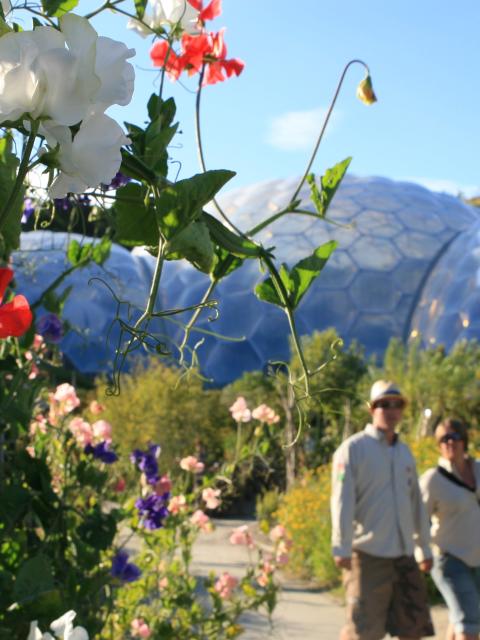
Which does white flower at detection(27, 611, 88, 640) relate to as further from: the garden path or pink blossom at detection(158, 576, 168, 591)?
the garden path

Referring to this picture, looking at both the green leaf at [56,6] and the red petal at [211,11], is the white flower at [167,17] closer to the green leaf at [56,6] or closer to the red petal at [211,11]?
the red petal at [211,11]

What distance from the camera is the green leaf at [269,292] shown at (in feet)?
2.88

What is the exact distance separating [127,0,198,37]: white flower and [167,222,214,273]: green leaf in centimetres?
48

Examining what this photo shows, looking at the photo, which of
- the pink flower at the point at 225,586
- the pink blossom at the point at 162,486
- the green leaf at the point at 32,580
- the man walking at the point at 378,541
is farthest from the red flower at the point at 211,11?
the man walking at the point at 378,541

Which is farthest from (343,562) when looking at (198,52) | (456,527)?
(198,52)

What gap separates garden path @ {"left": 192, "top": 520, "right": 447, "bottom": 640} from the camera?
5621 mm

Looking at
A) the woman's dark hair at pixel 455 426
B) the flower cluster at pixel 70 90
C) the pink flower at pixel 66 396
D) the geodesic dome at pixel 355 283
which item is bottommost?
the woman's dark hair at pixel 455 426

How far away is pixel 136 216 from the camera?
784mm

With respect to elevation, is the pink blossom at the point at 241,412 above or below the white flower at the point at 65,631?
above

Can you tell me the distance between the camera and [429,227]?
77.9 feet

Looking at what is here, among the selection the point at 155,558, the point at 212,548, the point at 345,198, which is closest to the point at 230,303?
the point at 345,198

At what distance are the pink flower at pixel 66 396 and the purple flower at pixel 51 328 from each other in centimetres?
57

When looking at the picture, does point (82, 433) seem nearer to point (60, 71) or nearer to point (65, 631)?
point (65, 631)

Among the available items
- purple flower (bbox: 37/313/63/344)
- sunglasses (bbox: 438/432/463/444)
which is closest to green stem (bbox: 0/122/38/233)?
purple flower (bbox: 37/313/63/344)
